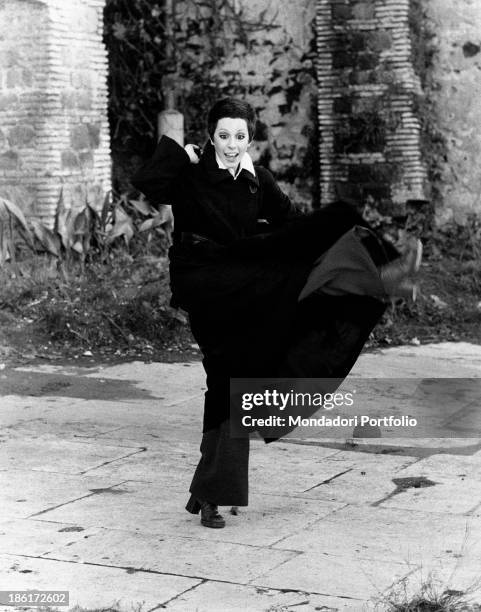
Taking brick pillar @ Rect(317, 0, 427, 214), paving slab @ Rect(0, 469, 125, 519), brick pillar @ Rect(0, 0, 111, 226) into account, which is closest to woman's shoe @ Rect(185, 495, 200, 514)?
paving slab @ Rect(0, 469, 125, 519)

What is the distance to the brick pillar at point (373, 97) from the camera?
10.1 meters

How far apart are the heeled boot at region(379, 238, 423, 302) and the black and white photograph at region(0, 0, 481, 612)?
11 mm

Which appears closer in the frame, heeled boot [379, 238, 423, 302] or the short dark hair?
heeled boot [379, 238, 423, 302]

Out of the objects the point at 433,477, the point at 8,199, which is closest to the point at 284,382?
the point at 433,477

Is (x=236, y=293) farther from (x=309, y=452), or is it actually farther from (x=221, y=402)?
(x=309, y=452)

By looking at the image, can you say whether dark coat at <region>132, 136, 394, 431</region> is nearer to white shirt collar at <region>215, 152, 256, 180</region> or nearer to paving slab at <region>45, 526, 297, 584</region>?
white shirt collar at <region>215, 152, 256, 180</region>

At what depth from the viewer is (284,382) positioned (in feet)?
15.5

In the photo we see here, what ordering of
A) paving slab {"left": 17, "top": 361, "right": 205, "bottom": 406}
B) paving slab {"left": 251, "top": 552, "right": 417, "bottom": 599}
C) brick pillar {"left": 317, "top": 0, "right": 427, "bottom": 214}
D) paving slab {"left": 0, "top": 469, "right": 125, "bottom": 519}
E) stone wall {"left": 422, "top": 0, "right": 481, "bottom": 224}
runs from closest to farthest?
paving slab {"left": 251, "top": 552, "right": 417, "bottom": 599}, paving slab {"left": 0, "top": 469, "right": 125, "bottom": 519}, paving slab {"left": 17, "top": 361, "right": 205, "bottom": 406}, brick pillar {"left": 317, "top": 0, "right": 427, "bottom": 214}, stone wall {"left": 422, "top": 0, "right": 481, "bottom": 224}

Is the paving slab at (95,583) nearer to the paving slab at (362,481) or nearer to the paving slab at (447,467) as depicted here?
the paving slab at (362,481)

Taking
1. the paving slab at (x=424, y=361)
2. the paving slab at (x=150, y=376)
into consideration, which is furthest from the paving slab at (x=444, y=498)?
the paving slab at (x=424, y=361)

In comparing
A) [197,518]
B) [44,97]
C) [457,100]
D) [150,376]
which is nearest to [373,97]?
[457,100]

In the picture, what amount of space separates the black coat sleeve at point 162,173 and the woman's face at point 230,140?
16 cm

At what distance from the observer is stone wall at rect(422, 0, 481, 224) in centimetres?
1045

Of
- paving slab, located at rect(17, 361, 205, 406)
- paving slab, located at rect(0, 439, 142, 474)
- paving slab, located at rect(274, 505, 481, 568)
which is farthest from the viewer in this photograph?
paving slab, located at rect(17, 361, 205, 406)
